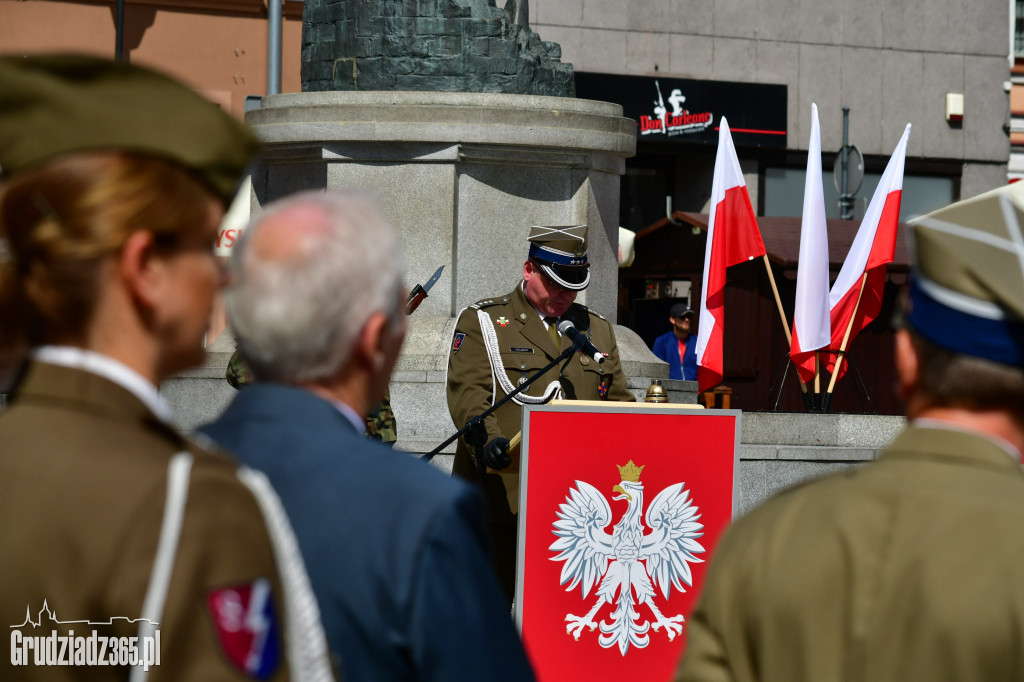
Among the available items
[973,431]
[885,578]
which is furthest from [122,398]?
[973,431]

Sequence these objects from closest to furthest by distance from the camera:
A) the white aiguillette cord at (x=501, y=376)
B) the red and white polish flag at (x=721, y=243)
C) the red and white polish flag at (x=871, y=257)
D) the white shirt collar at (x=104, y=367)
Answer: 1. the white shirt collar at (x=104, y=367)
2. the white aiguillette cord at (x=501, y=376)
3. the red and white polish flag at (x=721, y=243)
4. the red and white polish flag at (x=871, y=257)

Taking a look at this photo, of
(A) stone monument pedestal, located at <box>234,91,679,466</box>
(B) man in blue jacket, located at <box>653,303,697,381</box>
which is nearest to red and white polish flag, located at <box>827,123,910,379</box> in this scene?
(B) man in blue jacket, located at <box>653,303,697,381</box>

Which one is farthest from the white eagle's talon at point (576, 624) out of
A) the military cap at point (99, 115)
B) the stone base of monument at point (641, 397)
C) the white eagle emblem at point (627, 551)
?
the military cap at point (99, 115)

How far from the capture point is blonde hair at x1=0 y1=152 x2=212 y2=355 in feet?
5.08

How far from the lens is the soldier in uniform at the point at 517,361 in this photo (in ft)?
19.2

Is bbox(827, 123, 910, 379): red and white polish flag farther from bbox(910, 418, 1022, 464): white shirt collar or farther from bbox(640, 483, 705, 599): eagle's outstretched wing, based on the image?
bbox(910, 418, 1022, 464): white shirt collar

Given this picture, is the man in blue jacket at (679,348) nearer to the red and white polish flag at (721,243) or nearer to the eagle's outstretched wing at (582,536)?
the red and white polish flag at (721,243)

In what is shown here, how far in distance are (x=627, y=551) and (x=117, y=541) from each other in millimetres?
4131

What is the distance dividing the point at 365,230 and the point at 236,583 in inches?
26.0

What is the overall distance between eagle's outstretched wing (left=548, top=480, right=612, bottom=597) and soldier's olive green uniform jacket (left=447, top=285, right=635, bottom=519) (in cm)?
47

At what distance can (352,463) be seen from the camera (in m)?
1.95

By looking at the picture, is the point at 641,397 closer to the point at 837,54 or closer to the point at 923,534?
the point at 923,534

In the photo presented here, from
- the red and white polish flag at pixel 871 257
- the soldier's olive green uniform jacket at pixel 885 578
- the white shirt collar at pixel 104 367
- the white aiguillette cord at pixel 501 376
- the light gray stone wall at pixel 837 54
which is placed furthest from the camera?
the light gray stone wall at pixel 837 54

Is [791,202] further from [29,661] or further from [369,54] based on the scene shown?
[29,661]
